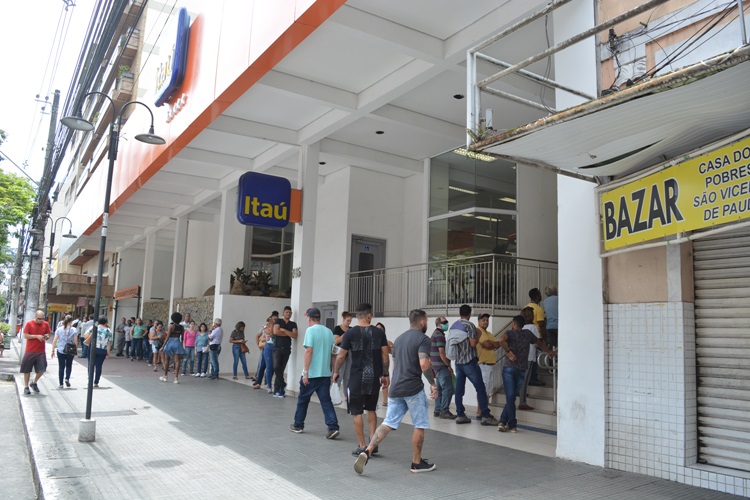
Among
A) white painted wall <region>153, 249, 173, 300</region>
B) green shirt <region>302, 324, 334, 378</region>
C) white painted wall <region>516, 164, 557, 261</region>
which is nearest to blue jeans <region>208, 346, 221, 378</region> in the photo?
green shirt <region>302, 324, 334, 378</region>

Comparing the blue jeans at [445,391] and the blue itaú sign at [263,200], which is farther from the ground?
the blue itaú sign at [263,200]

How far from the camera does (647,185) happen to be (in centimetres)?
590

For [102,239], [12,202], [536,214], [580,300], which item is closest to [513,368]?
[580,300]

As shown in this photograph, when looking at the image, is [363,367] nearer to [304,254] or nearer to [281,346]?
[281,346]

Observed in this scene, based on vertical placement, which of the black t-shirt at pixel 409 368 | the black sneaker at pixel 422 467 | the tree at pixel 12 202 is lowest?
the black sneaker at pixel 422 467

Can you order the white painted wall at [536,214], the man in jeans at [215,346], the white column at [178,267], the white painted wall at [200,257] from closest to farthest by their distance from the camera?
the white painted wall at [536,214] < the man in jeans at [215,346] < the white column at [178,267] < the white painted wall at [200,257]

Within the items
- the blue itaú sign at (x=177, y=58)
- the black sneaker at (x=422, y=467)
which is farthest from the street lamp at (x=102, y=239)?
the black sneaker at (x=422, y=467)

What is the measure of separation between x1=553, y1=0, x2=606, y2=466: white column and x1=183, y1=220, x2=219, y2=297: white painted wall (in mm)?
17491

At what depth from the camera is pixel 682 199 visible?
5473 millimetres

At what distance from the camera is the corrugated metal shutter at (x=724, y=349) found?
5.54 meters

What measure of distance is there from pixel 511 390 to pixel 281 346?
17.9 ft

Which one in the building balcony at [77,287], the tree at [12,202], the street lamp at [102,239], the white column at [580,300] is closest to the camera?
the white column at [580,300]

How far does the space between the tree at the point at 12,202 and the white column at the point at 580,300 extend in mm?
25441

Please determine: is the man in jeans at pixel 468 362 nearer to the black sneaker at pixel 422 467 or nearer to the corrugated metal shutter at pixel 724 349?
the black sneaker at pixel 422 467
